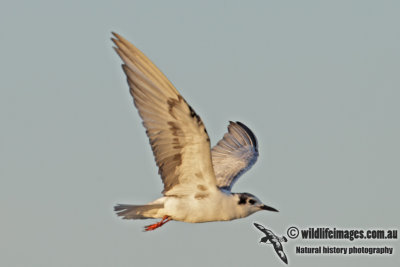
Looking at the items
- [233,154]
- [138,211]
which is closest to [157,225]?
[138,211]

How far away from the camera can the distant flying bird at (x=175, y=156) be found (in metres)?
17.3

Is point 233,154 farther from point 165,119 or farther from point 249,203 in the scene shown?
point 165,119

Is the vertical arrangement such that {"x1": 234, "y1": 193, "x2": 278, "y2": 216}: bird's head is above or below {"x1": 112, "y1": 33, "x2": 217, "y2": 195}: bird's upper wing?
below

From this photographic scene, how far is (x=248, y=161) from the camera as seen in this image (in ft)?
76.5

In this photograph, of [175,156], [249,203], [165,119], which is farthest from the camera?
[249,203]

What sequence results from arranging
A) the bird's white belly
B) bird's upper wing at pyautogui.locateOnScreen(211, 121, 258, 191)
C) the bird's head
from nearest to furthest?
the bird's white belly
the bird's head
bird's upper wing at pyautogui.locateOnScreen(211, 121, 258, 191)

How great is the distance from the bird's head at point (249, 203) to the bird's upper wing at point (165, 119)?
4.00 ft

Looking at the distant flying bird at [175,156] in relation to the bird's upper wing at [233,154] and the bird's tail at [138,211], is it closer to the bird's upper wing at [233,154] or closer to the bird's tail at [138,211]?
the bird's tail at [138,211]

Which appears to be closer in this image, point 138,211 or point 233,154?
point 138,211

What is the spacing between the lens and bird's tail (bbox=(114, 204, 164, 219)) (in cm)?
1909

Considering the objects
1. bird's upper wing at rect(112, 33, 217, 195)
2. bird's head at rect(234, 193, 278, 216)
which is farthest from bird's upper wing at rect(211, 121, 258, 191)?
bird's upper wing at rect(112, 33, 217, 195)

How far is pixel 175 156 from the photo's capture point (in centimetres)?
1811

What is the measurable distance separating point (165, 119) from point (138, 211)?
101 inches

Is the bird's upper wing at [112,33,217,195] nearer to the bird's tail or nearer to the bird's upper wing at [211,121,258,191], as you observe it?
the bird's tail
